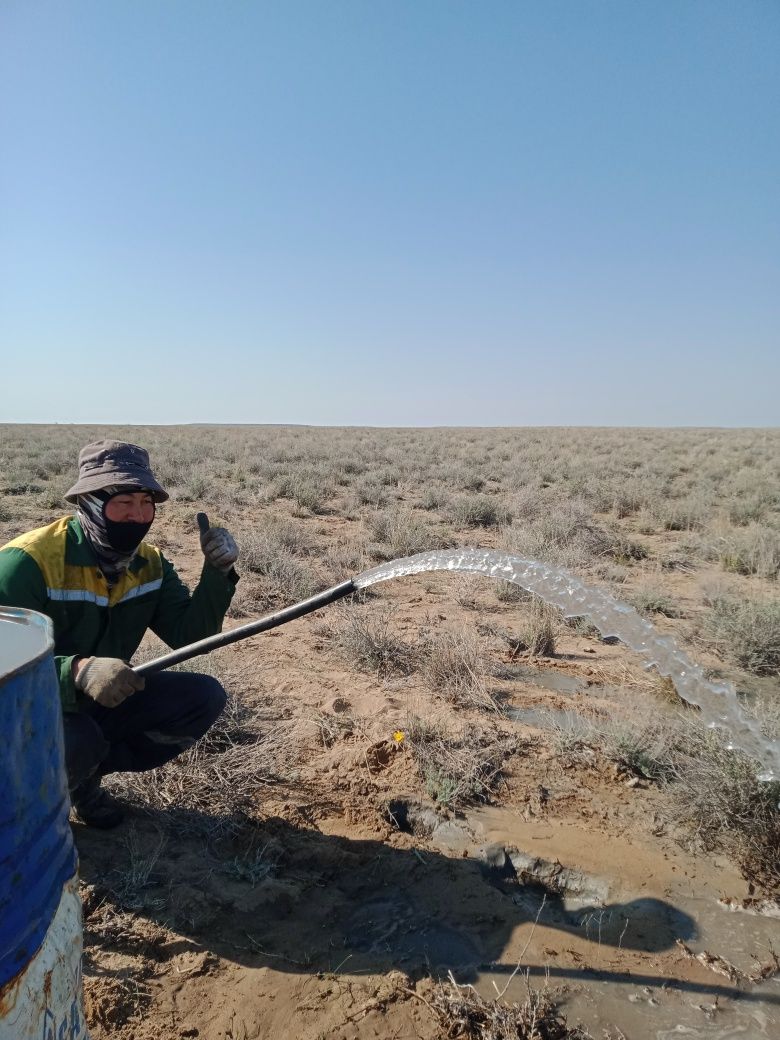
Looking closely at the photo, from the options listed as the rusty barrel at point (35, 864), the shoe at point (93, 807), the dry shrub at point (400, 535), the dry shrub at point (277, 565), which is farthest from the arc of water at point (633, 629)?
the dry shrub at point (400, 535)

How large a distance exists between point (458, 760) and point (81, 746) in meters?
1.63

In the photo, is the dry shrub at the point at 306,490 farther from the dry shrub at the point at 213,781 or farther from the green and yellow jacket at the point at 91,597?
the green and yellow jacket at the point at 91,597

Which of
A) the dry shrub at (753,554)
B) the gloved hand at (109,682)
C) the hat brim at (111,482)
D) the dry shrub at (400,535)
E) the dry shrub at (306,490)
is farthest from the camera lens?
the dry shrub at (306,490)

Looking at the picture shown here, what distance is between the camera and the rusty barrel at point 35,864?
1.09 metres

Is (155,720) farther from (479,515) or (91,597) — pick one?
(479,515)

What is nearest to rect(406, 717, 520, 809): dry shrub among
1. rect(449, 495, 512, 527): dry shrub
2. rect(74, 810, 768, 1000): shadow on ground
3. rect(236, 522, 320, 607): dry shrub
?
rect(74, 810, 768, 1000): shadow on ground

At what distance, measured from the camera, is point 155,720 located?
257 cm

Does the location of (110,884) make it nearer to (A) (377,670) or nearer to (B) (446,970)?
(B) (446,970)

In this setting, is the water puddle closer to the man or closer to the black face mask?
the man

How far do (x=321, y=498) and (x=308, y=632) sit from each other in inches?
239

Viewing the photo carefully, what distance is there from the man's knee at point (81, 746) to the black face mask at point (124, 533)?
1.98ft

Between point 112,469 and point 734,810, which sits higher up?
point 112,469

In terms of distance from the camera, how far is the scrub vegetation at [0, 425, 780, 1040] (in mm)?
2314

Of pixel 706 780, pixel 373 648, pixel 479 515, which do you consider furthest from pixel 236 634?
pixel 479 515
